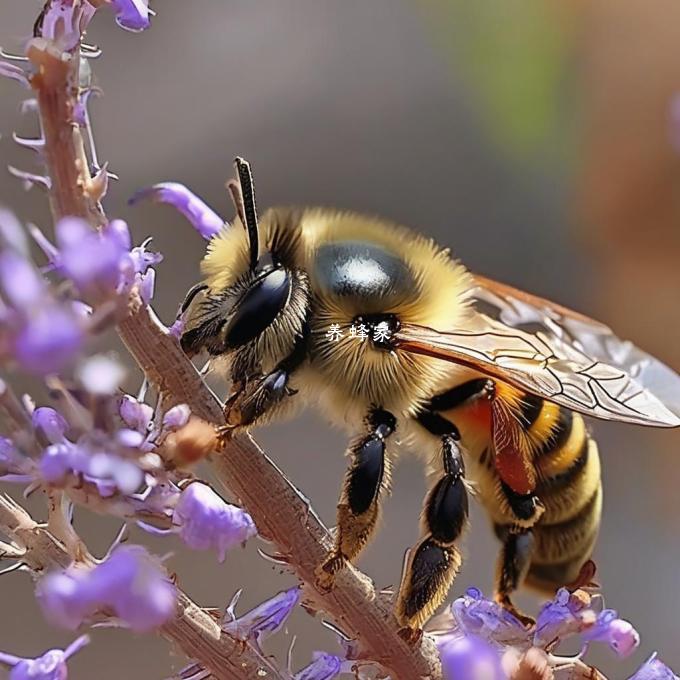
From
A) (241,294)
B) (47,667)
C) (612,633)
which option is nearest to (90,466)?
(47,667)

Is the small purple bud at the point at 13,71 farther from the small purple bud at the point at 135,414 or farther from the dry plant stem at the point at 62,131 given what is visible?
the small purple bud at the point at 135,414

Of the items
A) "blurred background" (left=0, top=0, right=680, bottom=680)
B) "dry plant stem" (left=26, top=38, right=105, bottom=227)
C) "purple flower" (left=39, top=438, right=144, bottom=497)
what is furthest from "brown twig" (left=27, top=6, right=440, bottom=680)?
"blurred background" (left=0, top=0, right=680, bottom=680)

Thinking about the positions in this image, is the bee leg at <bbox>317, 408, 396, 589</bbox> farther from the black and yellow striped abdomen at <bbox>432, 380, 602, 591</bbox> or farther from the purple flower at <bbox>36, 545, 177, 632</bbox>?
the purple flower at <bbox>36, 545, 177, 632</bbox>

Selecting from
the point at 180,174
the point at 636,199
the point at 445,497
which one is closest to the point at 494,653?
the point at 445,497

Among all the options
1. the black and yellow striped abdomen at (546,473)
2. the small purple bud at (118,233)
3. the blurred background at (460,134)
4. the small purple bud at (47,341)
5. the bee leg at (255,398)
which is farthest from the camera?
the blurred background at (460,134)

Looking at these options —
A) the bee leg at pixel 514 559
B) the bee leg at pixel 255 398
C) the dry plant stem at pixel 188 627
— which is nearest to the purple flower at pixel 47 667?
the dry plant stem at pixel 188 627

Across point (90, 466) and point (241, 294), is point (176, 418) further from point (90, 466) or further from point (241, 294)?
point (241, 294)
